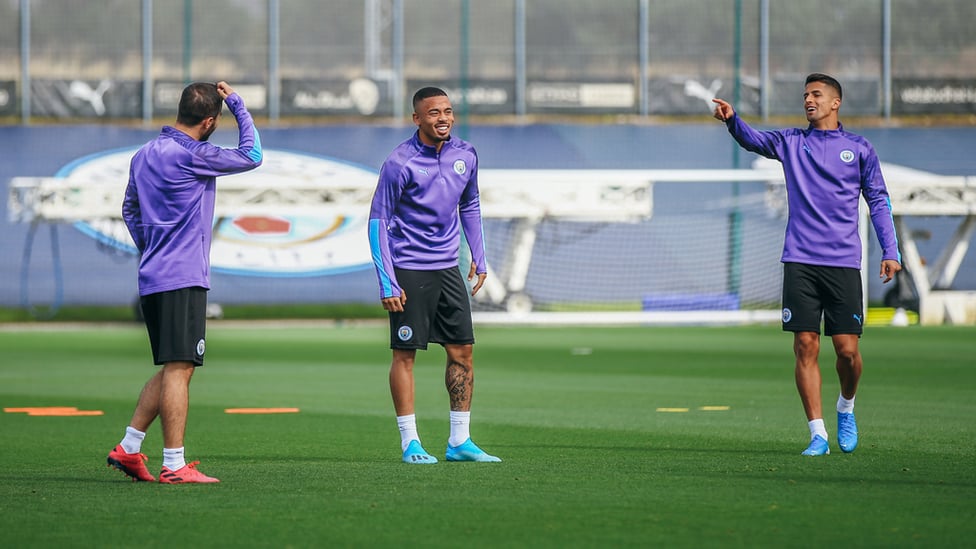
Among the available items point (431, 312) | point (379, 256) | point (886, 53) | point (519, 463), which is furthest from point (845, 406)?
point (886, 53)

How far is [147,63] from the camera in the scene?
33.8 meters

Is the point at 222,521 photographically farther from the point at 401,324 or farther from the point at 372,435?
the point at 372,435

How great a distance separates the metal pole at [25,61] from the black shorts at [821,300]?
28158mm

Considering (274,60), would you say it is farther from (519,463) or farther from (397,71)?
(519,463)

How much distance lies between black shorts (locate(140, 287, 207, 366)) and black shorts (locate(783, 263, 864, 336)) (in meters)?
3.32

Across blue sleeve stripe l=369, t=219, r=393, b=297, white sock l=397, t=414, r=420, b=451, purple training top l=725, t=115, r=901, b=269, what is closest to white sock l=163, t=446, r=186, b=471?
white sock l=397, t=414, r=420, b=451

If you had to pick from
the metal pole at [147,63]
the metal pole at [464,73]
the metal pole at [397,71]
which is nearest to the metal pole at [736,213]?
the metal pole at [464,73]

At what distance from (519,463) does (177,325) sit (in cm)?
197

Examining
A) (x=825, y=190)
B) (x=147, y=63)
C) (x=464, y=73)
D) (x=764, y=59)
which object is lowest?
(x=825, y=190)

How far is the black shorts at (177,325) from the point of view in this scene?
698 centimetres

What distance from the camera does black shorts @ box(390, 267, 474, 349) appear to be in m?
7.84

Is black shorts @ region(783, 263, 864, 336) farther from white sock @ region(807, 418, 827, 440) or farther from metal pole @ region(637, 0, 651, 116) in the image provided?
metal pole @ region(637, 0, 651, 116)

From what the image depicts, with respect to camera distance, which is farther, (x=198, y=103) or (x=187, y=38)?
(x=187, y=38)

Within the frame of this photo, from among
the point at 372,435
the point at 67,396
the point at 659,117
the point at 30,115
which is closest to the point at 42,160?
the point at 30,115
